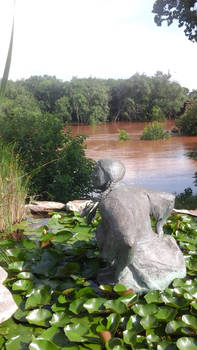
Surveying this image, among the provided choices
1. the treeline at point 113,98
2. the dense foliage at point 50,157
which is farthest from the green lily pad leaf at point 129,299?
the treeline at point 113,98

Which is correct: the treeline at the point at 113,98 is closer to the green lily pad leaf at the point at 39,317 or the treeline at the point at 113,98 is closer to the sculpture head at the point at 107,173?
the sculpture head at the point at 107,173

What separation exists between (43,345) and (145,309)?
52 centimetres

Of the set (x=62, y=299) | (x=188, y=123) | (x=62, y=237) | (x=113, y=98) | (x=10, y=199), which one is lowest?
(x=62, y=299)

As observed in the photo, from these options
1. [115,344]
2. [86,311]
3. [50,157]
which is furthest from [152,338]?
[50,157]

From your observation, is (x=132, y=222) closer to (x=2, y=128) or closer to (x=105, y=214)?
(x=105, y=214)

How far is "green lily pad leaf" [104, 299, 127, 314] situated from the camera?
1704 millimetres

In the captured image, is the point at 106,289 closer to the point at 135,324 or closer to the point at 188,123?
the point at 135,324

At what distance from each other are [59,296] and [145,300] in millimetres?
460

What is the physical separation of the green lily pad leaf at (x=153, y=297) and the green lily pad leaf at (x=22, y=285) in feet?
2.22

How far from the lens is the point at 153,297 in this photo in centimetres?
179

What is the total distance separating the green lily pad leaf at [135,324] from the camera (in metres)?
1.63

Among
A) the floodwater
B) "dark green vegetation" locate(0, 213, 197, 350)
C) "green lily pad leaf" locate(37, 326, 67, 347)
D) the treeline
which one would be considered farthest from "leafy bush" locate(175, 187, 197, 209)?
the treeline

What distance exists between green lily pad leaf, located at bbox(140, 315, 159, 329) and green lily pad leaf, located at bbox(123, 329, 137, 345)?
0.19 ft

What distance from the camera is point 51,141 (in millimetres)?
4668
